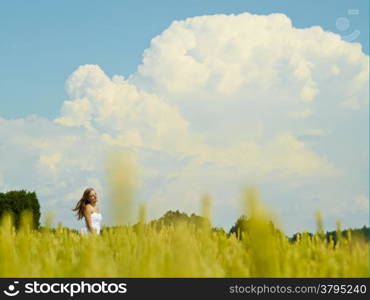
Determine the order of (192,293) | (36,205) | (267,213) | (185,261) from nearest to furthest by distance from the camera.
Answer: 1. (185,261)
2. (267,213)
3. (192,293)
4. (36,205)

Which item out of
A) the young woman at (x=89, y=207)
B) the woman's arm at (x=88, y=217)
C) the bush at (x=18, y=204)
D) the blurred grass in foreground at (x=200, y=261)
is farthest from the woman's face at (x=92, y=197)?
the blurred grass in foreground at (x=200, y=261)

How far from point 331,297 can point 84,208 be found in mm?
14426

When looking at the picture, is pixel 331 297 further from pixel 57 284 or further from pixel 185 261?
pixel 57 284

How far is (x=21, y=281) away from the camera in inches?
112

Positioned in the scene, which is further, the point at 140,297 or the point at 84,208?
the point at 84,208

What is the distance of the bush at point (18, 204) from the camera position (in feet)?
70.8

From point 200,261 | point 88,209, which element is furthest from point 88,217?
point 200,261

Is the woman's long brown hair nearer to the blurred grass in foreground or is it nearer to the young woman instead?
the young woman

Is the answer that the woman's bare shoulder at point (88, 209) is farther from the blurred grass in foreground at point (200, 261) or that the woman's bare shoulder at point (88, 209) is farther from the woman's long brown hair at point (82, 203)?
the blurred grass in foreground at point (200, 261)

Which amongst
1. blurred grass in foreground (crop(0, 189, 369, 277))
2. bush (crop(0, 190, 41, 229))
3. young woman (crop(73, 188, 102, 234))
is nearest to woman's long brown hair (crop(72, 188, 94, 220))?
young woman (crop(73, 188, 102, 234))

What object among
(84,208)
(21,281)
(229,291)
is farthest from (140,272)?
(84,208)

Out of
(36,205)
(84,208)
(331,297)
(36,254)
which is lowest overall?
(331,297)

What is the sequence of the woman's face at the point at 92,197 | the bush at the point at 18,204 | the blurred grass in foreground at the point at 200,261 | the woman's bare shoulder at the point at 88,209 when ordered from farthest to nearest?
1. the bush at the point at 18,204
2. the woman's face at the point at 92,197
3. the woman's bare shoulder at the point at 88,209
4. the blurred grass in foreground at the point at 200,261

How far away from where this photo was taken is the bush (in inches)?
849
